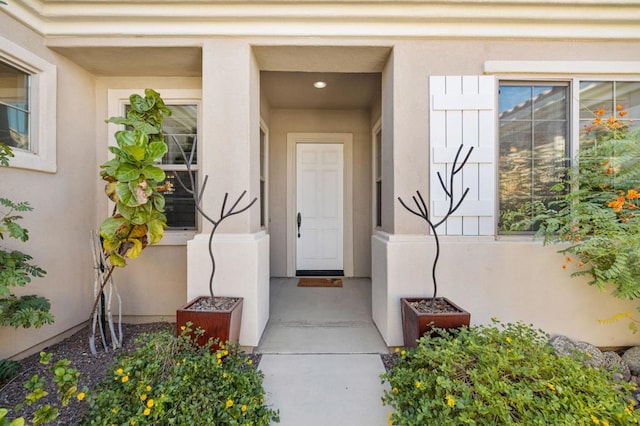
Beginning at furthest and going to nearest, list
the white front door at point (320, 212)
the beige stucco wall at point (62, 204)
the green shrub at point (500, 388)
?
the white front door at point (320, 212) → the beige stucco wall at point (62, 204) → the green shrub at point (500, 388)

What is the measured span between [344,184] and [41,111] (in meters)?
3.52

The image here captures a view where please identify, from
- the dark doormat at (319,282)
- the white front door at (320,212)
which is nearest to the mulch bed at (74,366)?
the dark doormat at (319,282)

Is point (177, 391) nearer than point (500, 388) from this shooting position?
No

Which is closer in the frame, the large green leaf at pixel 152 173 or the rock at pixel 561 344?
the large green leaf at pixel 152 173

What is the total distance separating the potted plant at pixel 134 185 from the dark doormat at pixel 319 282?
229 centimetres

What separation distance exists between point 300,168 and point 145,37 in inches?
101

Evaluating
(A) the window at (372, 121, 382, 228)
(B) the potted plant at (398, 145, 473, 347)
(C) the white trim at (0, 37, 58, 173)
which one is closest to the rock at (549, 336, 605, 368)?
(B) the potted plant at (398, 145, 473, 347)

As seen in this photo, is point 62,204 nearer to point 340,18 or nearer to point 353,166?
point 340,18

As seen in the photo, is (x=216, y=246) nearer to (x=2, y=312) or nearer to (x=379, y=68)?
(x=2, y=312)

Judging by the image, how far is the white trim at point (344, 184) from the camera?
449 centimetres

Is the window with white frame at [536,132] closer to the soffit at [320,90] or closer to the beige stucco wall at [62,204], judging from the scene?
the soffit at [320,90]

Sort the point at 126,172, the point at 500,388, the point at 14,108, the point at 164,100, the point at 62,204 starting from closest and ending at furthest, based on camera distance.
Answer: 1. the point at 500,388
2. the point at 126,172
3. the point at 14,108
4. the point at 62,204
5. the point at 164,100

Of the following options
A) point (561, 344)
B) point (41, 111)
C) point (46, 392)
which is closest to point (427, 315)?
point (561, 344)

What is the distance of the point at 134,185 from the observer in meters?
1.95
